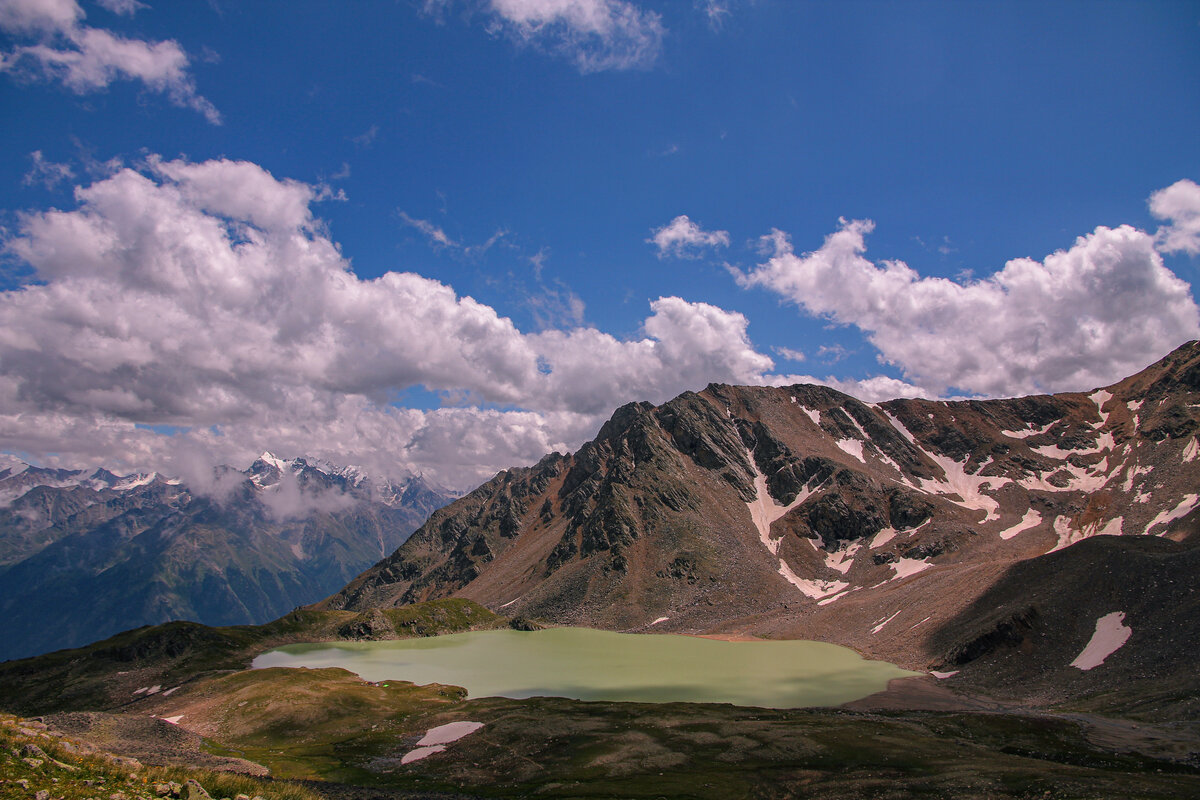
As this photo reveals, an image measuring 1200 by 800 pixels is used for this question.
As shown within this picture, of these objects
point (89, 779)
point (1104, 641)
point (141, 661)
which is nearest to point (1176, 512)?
point (1104, 641)

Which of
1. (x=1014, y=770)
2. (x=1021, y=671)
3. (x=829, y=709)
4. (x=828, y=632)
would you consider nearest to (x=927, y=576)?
(x=828, y=632)

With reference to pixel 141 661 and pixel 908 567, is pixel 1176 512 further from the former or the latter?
pixel 141 661

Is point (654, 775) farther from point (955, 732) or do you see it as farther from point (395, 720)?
point (395, 720)

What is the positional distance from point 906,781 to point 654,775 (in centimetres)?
1898

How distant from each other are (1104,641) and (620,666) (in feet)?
265

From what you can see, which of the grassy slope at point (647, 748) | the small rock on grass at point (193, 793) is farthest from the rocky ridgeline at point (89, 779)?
the grassy slope at point (647, 748)

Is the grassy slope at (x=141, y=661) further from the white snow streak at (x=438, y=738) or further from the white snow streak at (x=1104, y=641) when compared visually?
the white snow streak at (x=1104, y=641)

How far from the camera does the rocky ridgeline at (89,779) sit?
19.1 m

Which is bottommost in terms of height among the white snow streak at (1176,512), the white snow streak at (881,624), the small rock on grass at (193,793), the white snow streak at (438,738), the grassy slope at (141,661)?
the white snow streak at (881,624)

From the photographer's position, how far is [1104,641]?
87.2 metres

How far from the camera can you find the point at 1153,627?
3258 inches

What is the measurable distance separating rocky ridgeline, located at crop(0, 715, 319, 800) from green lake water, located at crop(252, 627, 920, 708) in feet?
244

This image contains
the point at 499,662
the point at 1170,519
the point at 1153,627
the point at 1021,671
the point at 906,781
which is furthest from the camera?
the point at 1170,519

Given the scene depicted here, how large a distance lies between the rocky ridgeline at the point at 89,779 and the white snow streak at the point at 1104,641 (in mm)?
104403
